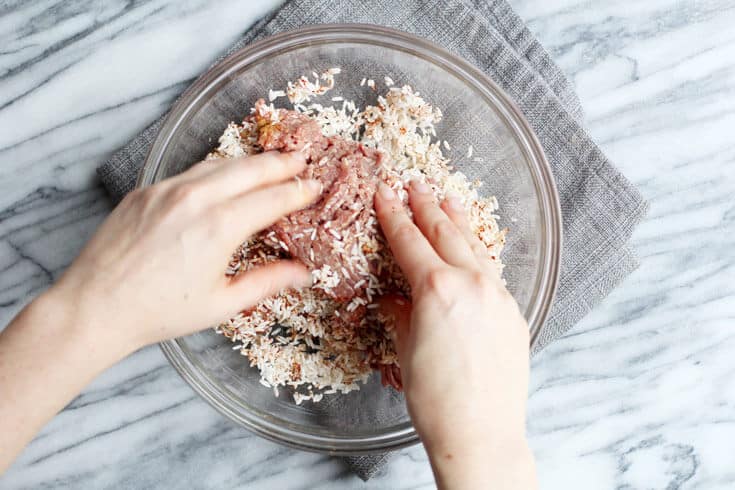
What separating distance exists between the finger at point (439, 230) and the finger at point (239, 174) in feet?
0.87

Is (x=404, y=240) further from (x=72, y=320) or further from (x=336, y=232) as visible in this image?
(x=72, y=320)

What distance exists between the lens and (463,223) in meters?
1.36

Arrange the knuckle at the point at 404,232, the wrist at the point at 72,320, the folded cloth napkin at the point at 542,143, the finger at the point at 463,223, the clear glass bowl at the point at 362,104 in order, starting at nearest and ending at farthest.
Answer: the wrist at the point at 72,320
the knuckle at the point at 404,232
the finger at the point at 463,223
the clear glass bowl at the point at 362,104
the folded cloth napkin at the point at 542,143

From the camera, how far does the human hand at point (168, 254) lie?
1.12 metres

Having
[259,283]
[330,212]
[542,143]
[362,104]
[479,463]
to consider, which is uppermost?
[362,104]

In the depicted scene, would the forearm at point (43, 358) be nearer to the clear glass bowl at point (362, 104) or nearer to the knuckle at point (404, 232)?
the clear glass bowl at point (362, 104)

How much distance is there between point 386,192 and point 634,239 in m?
0.86

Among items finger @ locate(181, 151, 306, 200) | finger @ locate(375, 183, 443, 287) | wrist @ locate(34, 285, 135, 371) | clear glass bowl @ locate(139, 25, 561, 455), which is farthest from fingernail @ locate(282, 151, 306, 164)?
wrist @ locate(34, 285, 135, 371)

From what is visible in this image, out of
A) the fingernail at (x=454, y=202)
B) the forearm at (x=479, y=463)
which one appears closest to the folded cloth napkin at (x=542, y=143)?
the fingernail at (x=454, y=202)

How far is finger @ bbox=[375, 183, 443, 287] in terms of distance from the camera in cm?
119

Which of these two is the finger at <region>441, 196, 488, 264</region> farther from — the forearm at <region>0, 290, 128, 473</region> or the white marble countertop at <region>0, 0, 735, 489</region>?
the forearm at <region>0, 290, 128, 473</region>

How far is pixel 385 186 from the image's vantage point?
4.33ft

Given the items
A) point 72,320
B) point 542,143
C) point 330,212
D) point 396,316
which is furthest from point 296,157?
point 542,143

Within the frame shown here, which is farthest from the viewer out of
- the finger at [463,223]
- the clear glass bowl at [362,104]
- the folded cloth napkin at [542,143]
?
the folded cloth napkin at [542,143]
